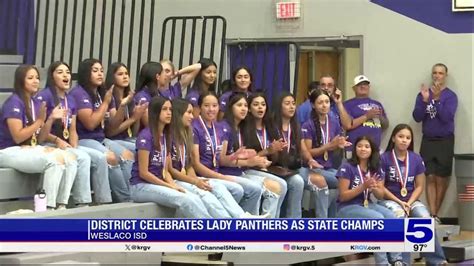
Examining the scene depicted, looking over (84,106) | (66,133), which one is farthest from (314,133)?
(66,133)

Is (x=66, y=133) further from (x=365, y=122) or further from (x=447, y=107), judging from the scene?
(x=447, y=107)

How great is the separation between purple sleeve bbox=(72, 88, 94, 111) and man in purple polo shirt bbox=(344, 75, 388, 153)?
3.01 metres

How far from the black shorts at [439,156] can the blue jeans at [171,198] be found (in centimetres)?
411

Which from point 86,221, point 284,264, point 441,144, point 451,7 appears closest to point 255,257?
point 284,264

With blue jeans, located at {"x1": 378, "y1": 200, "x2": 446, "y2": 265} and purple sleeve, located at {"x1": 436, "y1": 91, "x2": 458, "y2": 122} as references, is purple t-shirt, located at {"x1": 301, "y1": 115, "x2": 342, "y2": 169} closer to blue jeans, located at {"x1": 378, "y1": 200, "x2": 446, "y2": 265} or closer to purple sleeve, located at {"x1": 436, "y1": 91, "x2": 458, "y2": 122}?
blue jeans, located at {"x1": 378, "y1": 200, "x2": 446, "y2": 265}

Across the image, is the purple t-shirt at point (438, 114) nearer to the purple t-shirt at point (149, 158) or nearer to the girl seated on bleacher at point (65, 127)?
the purple t-shirt at point (149, 158)

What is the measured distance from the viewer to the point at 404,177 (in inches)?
279

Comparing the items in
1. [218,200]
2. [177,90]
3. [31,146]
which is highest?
[177,90]

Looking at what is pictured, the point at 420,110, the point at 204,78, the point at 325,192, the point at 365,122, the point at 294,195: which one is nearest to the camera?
the point at 294,195

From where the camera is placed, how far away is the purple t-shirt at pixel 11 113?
6191mm

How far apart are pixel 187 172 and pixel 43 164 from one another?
109 cm

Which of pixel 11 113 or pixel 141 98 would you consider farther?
pixel 141 98

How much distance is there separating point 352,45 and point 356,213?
4154 millimetres

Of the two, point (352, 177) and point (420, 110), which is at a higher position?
point (420, 110)
